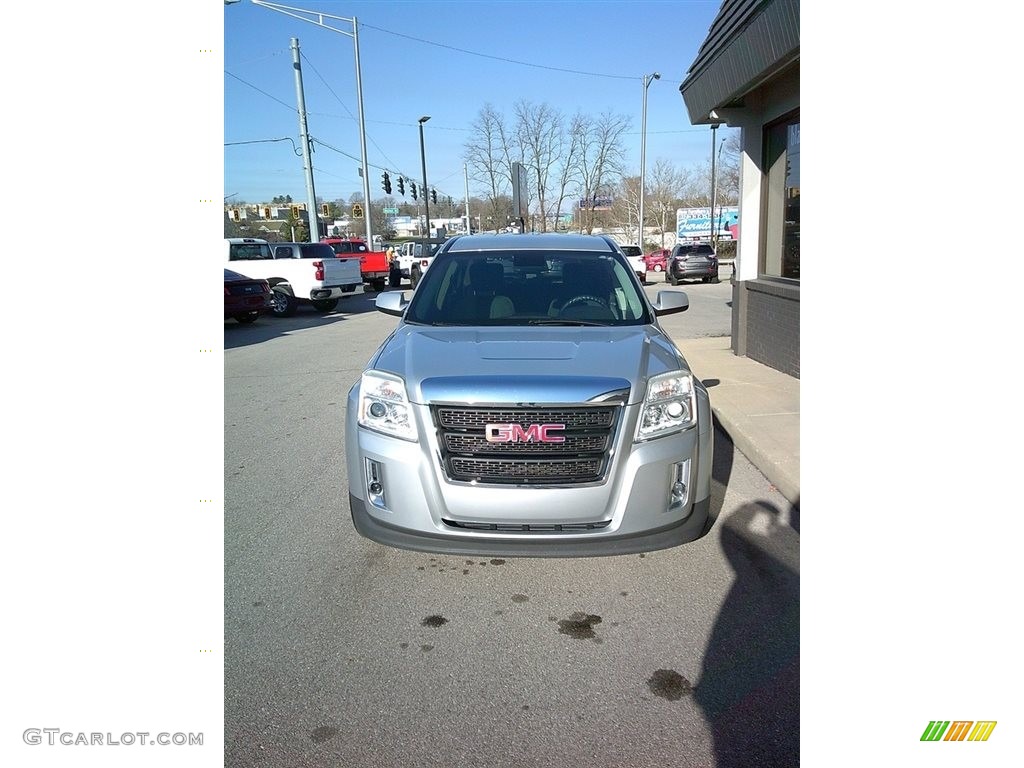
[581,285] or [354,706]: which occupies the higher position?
[581,285]

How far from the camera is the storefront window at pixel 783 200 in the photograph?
8289mm

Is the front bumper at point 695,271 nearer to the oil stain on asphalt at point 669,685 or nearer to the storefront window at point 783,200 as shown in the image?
the storefront window at point 783,200

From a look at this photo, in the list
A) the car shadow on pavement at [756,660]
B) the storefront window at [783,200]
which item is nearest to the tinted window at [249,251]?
the storefront window at [783,200]

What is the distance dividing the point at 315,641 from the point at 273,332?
13.8 m

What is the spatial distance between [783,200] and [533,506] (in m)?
7.27

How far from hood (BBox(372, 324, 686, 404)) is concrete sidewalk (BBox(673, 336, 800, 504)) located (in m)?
1.63

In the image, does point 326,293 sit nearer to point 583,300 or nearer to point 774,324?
point 774,324

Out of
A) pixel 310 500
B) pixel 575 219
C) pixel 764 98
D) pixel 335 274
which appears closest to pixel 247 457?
pixel 310 500

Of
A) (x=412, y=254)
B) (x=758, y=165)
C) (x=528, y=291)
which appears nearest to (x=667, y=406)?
(x=528, y=291)
